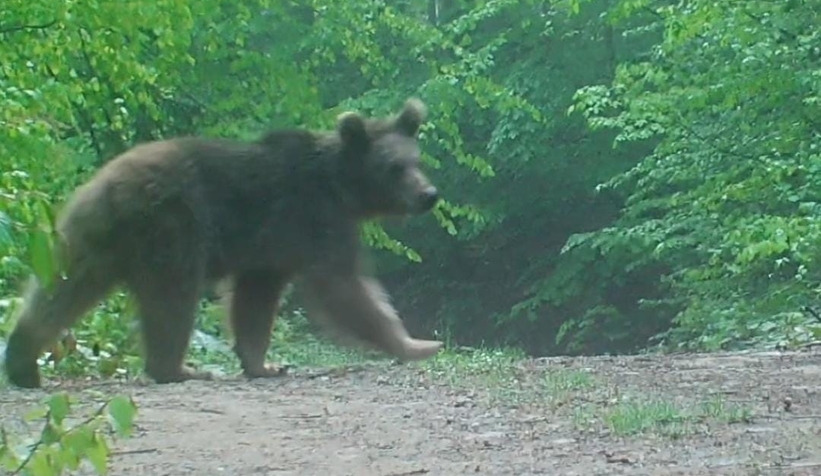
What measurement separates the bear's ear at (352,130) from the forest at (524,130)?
1342mm

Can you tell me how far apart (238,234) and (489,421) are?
3323 mm

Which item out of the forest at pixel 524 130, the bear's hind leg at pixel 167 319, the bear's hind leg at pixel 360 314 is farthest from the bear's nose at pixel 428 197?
the bear's hind leg at pixel 167 319

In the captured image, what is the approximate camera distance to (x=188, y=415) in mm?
7016

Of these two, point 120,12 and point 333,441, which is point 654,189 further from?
point 333,441

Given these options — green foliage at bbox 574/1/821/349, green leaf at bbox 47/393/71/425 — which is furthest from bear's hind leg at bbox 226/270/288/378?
green leaf at bbox 47/393/71/425

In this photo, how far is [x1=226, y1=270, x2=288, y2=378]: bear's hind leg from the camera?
1005cm

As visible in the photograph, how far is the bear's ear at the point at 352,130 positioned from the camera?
1004 cm

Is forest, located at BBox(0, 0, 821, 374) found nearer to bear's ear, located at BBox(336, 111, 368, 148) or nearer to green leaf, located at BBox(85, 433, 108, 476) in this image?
green leaf, located at BBox(85, 433, 108, 476)

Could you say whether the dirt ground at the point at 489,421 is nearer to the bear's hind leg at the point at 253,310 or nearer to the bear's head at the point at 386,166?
the bear's hind leg at the point at 253,310

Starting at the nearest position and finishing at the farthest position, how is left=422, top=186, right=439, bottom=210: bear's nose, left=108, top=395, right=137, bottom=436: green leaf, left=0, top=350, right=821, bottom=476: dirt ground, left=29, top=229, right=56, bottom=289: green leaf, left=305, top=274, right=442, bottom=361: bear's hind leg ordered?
left=29, top=229, right=56, bottom=289: green leaf → left=108, top=395, right=137, bottom=436: green leaf → left=0, top=350, right=821, bottom=476: dirt ground → left=305, top=274, right=442, bottom=361: bear's hind leg → left=422, top=186, right=439, bottom=210: bear's nose

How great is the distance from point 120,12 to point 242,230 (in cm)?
448

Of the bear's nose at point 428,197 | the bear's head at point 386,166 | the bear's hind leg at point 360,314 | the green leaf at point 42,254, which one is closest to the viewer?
the green leaf at point 42,254

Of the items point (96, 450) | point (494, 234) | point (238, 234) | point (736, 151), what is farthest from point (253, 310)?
point (494, 234)

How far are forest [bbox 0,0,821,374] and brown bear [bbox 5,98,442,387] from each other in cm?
48
